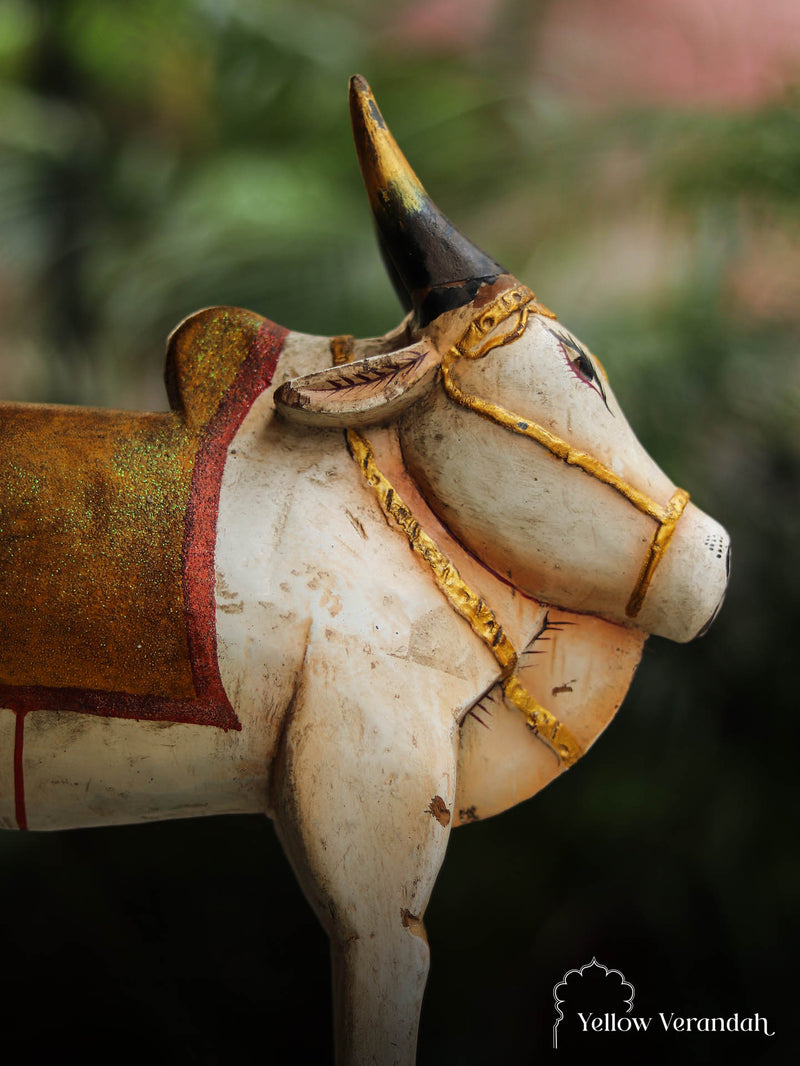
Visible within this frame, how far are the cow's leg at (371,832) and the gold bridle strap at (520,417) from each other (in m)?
0.31

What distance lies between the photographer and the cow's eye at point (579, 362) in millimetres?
1138

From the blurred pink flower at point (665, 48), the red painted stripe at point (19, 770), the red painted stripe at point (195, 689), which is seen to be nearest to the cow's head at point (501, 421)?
the red painted stripe at point (195, 689)

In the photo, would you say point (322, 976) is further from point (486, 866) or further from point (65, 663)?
point (65, 663)

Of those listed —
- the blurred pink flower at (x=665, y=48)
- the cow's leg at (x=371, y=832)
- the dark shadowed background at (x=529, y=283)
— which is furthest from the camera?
the blurred pink flower at (x=665, y=48)

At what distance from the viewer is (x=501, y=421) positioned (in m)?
1.11

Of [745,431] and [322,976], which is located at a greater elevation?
[745,431]

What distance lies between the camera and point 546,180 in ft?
7.08

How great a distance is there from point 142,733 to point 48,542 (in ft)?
0.72

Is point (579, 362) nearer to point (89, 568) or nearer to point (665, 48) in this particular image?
point (89, 568)

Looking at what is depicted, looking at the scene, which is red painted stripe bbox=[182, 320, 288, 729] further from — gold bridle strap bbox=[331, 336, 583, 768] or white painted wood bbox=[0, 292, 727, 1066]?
gold bridle strap bbox=[331, 336, 583, 768]

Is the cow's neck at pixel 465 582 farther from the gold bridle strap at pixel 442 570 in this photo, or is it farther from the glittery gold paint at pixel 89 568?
the glittery gold paint at pixel 89 568

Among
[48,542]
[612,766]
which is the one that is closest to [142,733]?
[48,542]

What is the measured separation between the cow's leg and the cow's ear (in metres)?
0.27

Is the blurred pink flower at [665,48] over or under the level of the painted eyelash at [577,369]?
over
